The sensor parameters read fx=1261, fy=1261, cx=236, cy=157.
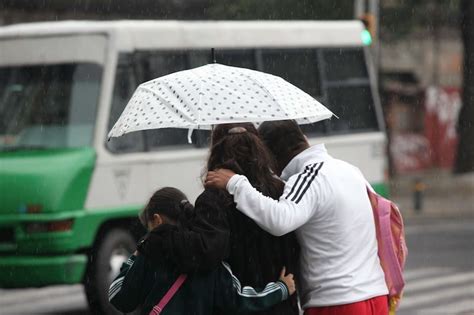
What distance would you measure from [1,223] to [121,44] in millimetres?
2310

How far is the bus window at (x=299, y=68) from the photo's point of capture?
14.3 m

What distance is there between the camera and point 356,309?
507 cm

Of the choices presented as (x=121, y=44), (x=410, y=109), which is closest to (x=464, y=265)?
(x=121, y=44)

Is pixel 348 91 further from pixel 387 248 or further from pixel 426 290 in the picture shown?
pixel 387 248

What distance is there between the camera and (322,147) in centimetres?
526

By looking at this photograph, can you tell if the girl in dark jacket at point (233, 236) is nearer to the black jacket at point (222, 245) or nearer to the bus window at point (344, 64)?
the black jacket at point (222, 245)

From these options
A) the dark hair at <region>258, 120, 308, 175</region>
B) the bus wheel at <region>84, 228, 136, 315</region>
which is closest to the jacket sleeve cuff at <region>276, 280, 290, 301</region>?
the dark hair at <region>258, 120, 308, 175</region>

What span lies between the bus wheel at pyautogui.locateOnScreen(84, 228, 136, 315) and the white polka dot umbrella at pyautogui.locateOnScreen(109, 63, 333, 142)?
6208 mm

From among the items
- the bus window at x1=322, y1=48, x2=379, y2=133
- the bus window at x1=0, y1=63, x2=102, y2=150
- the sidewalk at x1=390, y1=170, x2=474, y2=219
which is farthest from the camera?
the sidewalk at x1=390, y1=170, x2=474, y2=219

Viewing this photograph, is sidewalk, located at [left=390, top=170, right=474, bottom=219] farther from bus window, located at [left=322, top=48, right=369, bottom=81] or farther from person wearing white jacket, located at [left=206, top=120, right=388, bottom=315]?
person wearing white jacket, located at [left=206, top=120, right=388, bottom=315]

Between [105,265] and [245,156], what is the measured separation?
22.9 ft

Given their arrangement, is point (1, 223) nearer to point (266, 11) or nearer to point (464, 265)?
point (464, 265)

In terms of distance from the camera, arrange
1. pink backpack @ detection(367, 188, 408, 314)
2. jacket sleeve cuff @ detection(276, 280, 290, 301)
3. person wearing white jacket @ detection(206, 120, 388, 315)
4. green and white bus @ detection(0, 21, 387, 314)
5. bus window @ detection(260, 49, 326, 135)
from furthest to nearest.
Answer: bus window @ detection(260, 49, 326, 135) → green and white bus @ detection(0, 21, 387, 314) → pink backpack @ detection(367, 188, 408, 314) → person wearing white jacket @ detection(206, 120, 388, 315) → jacket sleeve cuff @ detection(276, 280, 290, 301)

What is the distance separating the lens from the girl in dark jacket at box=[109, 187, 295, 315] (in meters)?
4.75
